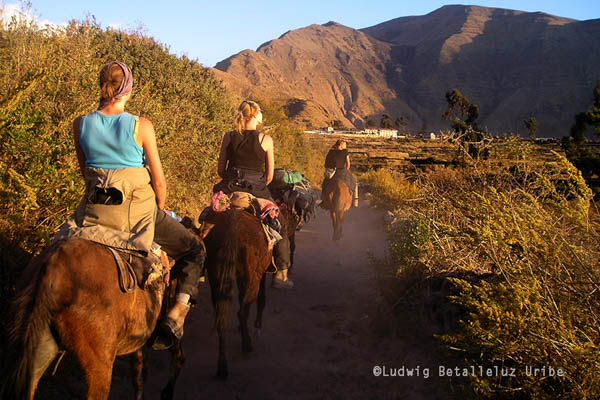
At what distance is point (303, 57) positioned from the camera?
19225 cm

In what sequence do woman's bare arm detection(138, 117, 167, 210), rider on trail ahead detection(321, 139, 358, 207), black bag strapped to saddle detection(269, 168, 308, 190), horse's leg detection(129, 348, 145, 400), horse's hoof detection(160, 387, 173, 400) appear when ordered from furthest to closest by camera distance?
1. rider on trail ahead detection(321, 139, 358, 207)
2. black bag strapped to saddle detection(269, 168, 308, 190)
3. horse's hoof detection(160, 387, 173, 400)
4. horse's leg detection(129, 348, 145, 400)
5. woman's bare arm detection(138, 117, 167, 210)

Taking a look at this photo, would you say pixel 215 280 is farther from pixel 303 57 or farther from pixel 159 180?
pixel 303 57

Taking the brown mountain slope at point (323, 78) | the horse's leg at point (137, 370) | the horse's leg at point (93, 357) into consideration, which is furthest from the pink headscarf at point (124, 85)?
the brown mountain slope at point (323, 78)

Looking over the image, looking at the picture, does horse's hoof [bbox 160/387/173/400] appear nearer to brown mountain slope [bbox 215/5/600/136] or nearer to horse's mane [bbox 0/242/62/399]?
horse's mane [bbox 0/242/62/399]

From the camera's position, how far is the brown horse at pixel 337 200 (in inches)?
411

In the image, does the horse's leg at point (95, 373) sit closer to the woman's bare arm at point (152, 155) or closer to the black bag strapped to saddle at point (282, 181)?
the woman's bare arm at point (152, 155)

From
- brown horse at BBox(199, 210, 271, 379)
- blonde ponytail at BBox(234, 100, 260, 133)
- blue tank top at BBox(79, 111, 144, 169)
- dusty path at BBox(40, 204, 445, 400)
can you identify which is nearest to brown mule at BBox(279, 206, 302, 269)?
dusty path at BBox(40, 204, 445, 400)

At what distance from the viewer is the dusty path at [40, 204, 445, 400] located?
4.03 metres

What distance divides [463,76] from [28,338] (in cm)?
17527

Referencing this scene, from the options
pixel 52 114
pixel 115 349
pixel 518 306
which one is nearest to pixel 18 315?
pixel 115 349

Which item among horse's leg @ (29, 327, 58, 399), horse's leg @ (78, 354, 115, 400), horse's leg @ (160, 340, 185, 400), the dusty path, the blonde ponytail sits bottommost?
the dusty path

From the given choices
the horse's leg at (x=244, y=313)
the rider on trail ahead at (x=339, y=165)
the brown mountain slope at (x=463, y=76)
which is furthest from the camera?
the brown mountain slope at (x=463, y=76)

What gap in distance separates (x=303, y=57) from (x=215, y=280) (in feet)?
656

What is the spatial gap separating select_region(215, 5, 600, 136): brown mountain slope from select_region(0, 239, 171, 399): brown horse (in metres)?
101
